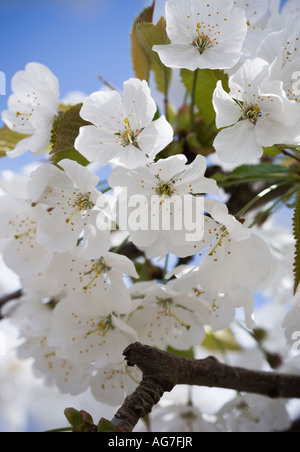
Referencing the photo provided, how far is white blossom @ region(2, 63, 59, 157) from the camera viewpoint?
0.98 metres

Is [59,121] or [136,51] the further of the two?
[136,51]

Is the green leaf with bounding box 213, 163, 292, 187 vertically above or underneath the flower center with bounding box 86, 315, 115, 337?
above

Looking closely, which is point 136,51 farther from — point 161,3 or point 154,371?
point 154,371

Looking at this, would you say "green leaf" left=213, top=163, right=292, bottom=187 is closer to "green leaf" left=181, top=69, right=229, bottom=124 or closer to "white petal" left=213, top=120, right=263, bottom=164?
"green leaf" left=181, top=69, right=229, bottom=124

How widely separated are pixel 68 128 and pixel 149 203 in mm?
190

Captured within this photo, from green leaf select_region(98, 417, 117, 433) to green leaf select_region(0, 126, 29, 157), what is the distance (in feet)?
2.09

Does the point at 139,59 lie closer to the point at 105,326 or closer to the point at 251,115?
the point at 251,115

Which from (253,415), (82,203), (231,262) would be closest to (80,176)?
(82,203)

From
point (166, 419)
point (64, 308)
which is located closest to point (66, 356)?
point (64, 308)

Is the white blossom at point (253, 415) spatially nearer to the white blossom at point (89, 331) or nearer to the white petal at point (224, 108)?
the white blossom at point (89, 331)

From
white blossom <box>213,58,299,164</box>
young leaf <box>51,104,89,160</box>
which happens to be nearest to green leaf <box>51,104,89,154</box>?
young leaf <box>51,104,89,160</box>

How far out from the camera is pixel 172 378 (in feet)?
2.71

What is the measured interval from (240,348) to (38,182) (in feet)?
2.61
